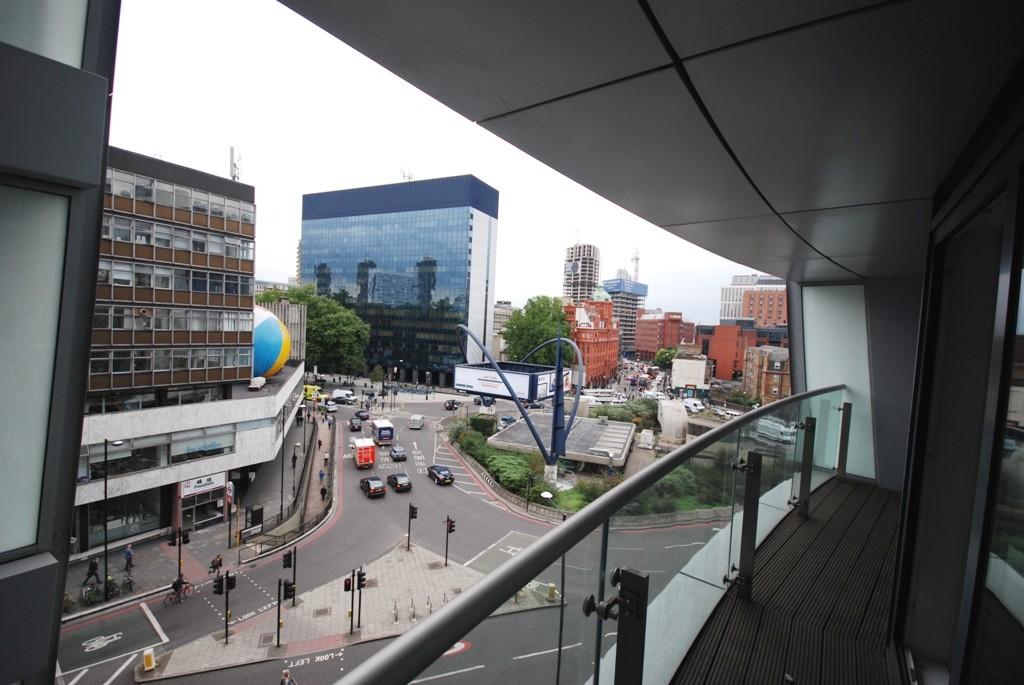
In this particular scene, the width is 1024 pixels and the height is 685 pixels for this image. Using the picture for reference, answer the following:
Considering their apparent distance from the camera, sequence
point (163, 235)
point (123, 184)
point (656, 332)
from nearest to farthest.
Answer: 1. point (123, 184)
2. point (163, 235)
3. point (656, 332)

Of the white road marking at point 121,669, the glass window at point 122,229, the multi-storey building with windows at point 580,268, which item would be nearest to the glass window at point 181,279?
the glass window at point 122,229

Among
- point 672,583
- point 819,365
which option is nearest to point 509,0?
point 672,583

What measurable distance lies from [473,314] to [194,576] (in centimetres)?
3326

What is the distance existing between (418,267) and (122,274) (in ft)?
110

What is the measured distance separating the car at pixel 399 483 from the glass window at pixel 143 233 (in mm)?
9944

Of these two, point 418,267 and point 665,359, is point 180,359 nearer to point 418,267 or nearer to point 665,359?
point 418,267

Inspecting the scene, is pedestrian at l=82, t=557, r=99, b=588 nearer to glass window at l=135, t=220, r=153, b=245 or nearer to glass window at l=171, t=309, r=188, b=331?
glass window at l=171, t=309, r=188, b=331

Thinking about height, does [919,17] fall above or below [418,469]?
above

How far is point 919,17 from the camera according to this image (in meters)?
0.81

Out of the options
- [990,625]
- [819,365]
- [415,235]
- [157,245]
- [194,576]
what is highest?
[415,235]

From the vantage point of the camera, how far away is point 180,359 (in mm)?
11875

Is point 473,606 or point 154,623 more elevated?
point 473,606

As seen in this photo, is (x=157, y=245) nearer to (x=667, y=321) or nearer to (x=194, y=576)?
(x=194, y=576)

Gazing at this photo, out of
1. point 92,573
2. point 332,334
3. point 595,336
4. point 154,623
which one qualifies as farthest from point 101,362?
point 595,336
